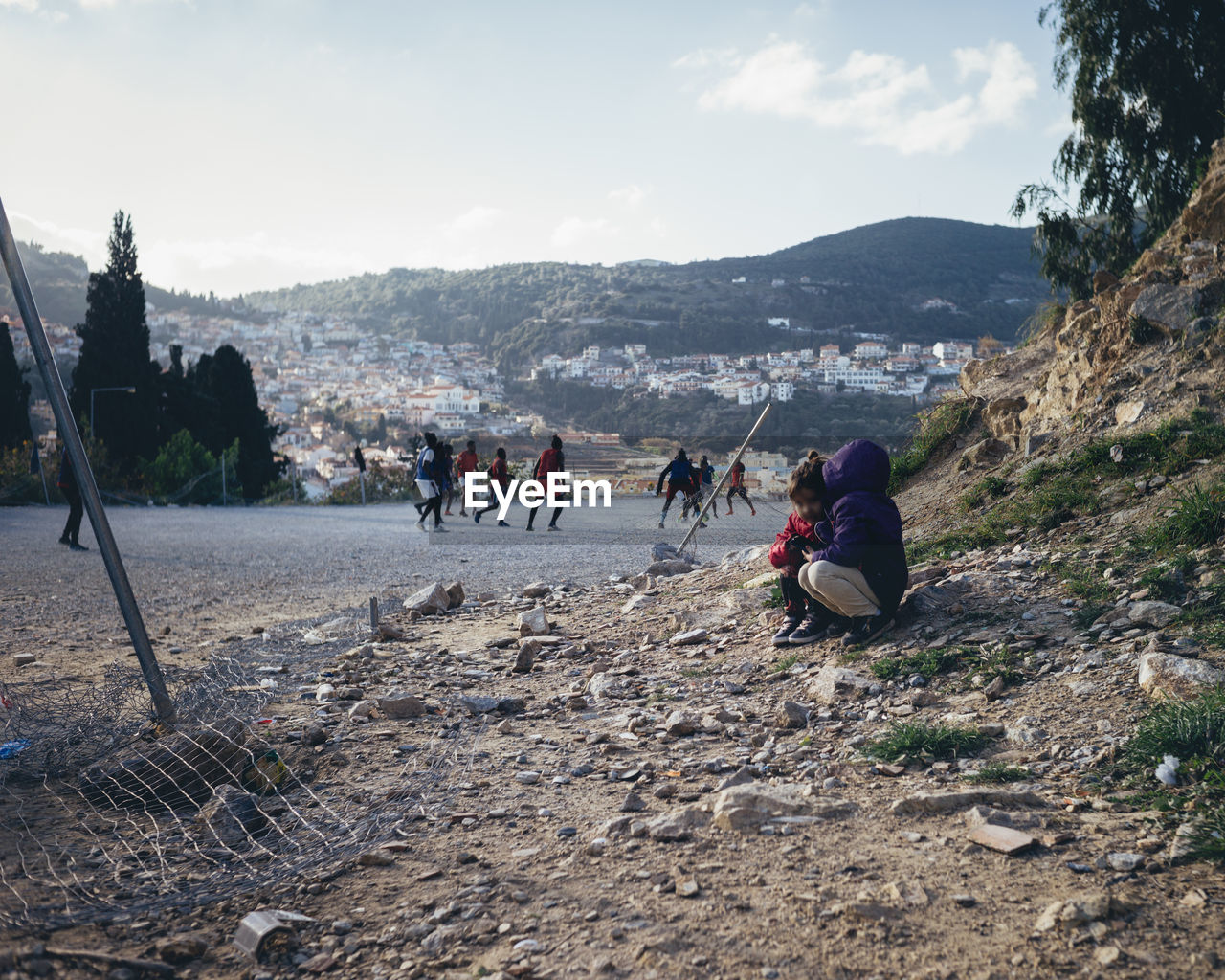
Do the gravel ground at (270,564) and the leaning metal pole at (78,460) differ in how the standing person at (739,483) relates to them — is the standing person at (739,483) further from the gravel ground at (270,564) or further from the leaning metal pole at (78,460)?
the leaning metal pole at (78,460)

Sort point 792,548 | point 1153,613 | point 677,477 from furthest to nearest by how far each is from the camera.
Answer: point 677,477 < point 792,548 < point 1153,613

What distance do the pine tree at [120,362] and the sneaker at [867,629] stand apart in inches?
1290

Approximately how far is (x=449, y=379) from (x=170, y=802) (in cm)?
8006

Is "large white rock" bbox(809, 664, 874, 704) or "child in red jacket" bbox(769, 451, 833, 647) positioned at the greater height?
"child in red jacket" bbox(769, 451, 833, 647)

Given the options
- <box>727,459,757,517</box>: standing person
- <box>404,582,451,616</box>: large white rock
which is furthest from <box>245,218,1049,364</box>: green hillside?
<box>404,582,451,616</box>: large white rock

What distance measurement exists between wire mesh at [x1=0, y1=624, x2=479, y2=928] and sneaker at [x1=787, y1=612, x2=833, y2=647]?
2.07 meters

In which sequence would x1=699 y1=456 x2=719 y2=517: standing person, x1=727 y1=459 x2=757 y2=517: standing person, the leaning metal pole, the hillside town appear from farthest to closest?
the hillside town < x1=699 y1=456 x2=719 y2=517: standing person < x1=727 y1=459 x2=757 y2=517: standing person < the leaning metal pole

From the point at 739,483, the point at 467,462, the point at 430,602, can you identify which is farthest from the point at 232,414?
the point at 430,602

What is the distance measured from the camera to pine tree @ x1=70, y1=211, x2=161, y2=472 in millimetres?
33000

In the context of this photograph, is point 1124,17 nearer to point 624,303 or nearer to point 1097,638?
point 1097,638

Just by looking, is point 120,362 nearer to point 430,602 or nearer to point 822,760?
point 430,602

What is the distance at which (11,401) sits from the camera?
32375mm

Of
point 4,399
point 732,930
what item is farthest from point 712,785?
point 4,399

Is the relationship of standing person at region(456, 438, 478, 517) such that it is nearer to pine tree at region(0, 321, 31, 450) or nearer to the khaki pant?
the khaki pant
